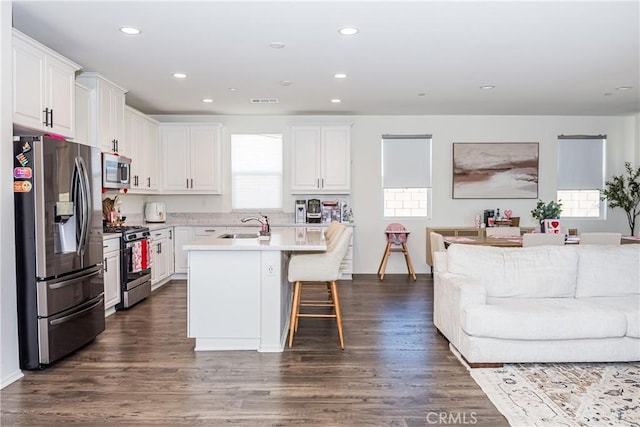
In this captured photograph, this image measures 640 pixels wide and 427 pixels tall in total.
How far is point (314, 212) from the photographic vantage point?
7297mm

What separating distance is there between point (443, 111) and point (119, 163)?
485 centimetres

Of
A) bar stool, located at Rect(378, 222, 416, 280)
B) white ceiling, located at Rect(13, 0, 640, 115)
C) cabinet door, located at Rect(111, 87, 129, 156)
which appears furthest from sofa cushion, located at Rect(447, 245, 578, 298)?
cabinet door, located at Rect(111, 87, 129, 156)

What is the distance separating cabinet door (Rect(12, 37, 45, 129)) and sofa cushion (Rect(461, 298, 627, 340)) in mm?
3709

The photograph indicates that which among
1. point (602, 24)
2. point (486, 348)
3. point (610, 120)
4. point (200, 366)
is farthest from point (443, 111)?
point (200, 366)

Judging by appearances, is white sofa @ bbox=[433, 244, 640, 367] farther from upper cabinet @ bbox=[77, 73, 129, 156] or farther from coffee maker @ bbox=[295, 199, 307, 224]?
upper cabinet @ bbox=[77, 73, 129, 156]

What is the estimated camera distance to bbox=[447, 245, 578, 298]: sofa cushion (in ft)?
12.4

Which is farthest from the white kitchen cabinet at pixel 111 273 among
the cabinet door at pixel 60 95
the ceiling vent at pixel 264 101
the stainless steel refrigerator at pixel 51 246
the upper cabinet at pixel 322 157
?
the upper cabinet at pixel 322 157

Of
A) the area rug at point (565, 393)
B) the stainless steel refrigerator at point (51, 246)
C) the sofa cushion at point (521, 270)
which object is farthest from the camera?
the sofa cushion at point (521, 270)

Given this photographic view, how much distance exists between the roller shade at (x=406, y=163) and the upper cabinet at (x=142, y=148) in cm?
370

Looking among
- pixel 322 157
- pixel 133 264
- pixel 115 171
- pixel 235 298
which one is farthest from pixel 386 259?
pixel 115 171

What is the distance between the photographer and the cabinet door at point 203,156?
23.5ft

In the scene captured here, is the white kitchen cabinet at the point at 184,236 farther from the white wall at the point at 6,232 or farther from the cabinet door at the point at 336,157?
the white wall at the point at 6,232

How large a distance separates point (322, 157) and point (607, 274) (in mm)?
4390

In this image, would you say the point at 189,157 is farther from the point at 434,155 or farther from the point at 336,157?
the point at 434,155
